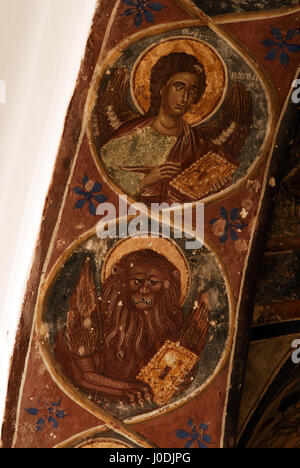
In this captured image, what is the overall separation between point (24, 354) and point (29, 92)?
1456 mm

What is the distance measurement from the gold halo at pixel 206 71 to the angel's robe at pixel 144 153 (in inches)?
3.8

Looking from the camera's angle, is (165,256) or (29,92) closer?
(29,92)

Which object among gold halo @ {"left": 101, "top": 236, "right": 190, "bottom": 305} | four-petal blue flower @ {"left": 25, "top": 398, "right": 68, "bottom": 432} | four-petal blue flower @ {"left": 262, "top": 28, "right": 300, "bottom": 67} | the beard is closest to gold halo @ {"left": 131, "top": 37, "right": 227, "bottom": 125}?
four-petal blue flower @ {"left": 262, "top": 28, "right": 300, "bottom": 67}

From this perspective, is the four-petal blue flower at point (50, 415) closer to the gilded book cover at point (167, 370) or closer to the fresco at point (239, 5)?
the gilded book cover at point (167, 370)

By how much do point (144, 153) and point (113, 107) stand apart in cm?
31

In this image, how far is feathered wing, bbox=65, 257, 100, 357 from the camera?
137 inches

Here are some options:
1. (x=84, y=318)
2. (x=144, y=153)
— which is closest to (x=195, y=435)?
(x=84, y=318)

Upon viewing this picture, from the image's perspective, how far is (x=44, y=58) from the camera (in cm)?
310

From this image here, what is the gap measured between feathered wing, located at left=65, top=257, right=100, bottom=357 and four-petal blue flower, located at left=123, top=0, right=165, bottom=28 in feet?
4.40

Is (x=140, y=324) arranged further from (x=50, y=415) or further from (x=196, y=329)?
(x=50, y=415)

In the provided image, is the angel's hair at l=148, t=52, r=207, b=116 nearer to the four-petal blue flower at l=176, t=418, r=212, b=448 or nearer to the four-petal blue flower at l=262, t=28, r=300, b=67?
the four-petal blue flower at l=262, t=28, r=300, b=67

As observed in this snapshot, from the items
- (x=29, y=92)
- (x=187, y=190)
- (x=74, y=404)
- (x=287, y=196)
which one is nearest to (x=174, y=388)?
(x=74, y=404)

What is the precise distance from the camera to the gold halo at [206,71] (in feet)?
10.5

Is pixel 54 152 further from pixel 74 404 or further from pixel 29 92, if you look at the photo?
pixel 74 404
